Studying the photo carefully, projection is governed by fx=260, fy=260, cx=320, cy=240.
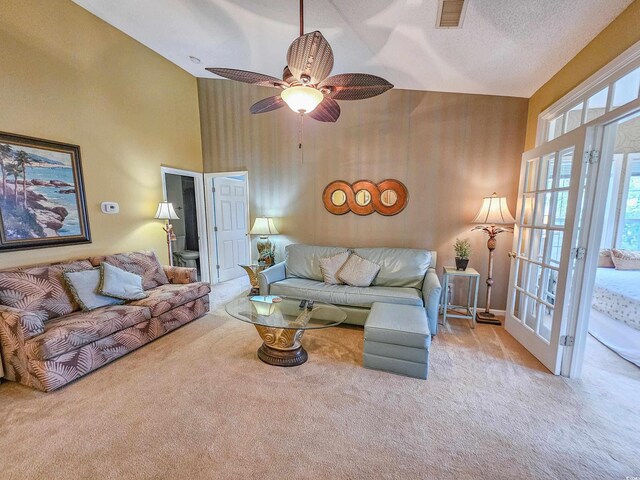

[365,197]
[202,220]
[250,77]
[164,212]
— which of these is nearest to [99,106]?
[164,212]

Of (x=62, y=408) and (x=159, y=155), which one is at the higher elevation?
(x=159, y=155)

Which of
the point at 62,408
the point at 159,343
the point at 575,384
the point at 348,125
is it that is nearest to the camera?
the point at 62,408

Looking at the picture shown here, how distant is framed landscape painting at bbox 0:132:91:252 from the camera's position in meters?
2.38

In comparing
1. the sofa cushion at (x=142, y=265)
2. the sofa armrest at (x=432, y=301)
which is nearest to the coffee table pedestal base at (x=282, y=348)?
the sofa armrest at (x=432, y=301)

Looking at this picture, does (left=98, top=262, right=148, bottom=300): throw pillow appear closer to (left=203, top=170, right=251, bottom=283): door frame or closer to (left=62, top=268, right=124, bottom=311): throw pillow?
(left=62, top=268, right=124, bottom=311): throw pillow

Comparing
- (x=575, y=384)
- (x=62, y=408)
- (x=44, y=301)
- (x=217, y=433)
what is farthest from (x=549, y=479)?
(x=44, y=301)

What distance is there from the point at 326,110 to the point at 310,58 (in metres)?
0.67

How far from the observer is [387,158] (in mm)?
3650

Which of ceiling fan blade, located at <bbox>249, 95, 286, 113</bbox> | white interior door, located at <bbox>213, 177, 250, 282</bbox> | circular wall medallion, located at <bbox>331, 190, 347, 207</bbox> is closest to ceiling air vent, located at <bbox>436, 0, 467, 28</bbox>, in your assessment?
ceiling fan blade, located at <bbox>249, 95, 286, 113</bbox>

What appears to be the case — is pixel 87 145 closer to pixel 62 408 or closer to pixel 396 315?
pixel 62 408

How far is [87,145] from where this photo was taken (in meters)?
2.97

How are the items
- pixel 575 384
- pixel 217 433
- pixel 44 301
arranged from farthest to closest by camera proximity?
pixel 44 301
pixel 575 384
pixel 217 433

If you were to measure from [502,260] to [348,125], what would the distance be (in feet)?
9.12

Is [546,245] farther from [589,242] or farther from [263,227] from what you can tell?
[263,227]
